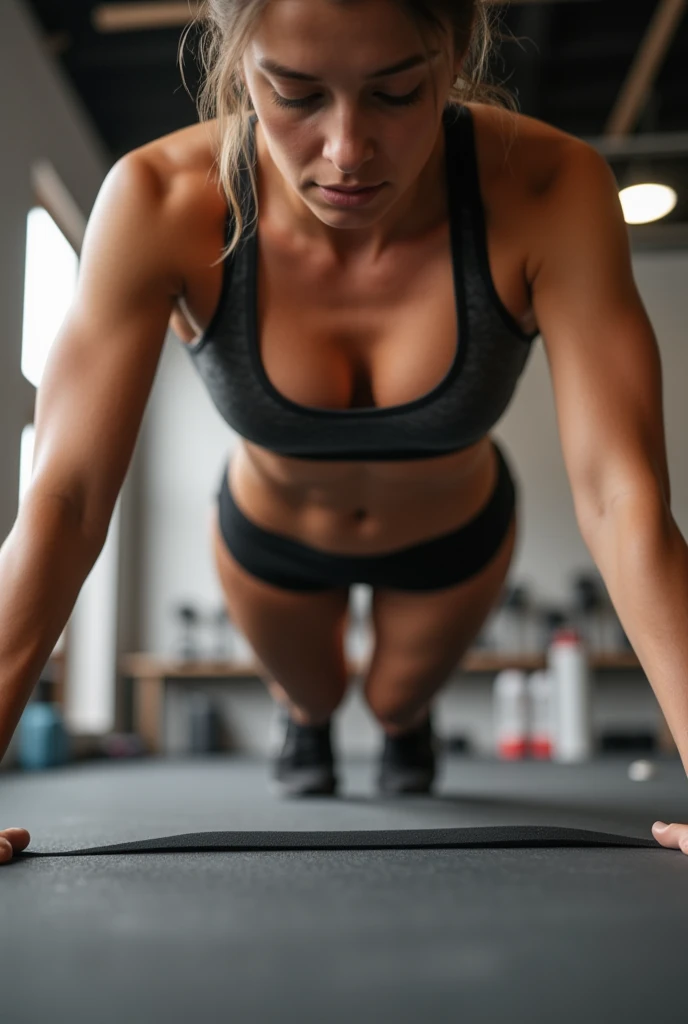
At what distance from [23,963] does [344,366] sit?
0.71 meters

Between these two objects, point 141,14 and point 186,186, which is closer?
point 186,186

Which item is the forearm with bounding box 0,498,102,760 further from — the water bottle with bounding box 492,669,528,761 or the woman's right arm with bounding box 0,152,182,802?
the water bottle with bounding box 492,669,528,761

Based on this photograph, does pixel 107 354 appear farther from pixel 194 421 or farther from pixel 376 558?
pixel 194 421

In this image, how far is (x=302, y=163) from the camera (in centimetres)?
87

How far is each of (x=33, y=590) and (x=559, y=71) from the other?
12.1 feet

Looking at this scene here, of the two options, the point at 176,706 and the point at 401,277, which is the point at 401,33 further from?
the point at 176,706

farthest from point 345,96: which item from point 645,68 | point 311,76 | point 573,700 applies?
point 645,68

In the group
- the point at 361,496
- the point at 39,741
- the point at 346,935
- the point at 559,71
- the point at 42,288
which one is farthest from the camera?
Result: the point at 559,71

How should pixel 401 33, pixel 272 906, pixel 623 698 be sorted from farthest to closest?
pixel 623 698 → pixel 401 33 → pixel 272 906

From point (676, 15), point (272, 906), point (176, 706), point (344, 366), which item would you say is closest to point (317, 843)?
point (272, 906)

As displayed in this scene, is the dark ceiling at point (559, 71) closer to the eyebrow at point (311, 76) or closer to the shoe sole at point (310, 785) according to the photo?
the shoe sole at point (310, 785)

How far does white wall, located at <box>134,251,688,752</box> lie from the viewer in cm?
439

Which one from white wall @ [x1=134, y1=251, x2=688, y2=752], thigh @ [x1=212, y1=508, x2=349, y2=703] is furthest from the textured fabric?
white wall @ [x1=134, y1=251, x2=688, y2=752]

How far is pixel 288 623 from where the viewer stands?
1.58 metres
